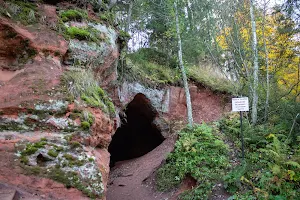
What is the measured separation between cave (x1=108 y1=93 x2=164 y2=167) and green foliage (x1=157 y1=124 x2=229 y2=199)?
3729 mm

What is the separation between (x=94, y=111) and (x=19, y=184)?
2.17m

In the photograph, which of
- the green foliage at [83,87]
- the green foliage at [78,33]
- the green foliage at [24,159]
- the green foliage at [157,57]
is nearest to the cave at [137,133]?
the green foliage at [157,57]

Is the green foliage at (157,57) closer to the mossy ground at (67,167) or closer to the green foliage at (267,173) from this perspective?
the green foliage at (267,173)

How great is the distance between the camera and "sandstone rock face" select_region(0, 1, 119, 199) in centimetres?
366

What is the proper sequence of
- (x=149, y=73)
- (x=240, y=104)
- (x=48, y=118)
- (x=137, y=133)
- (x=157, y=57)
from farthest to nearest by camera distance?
Result: (x=157, y=57), (x=137, y=133), (x=149, y=73), (x=240, y=104), (x=48, y=118)

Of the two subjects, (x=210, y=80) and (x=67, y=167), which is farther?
(x=210, y=80)

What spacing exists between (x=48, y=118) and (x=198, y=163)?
18.7ft

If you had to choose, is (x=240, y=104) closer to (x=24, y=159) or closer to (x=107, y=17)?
(x=107, y=17)

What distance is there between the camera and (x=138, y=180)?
982 centimetres

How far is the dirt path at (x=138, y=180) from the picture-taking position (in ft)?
28.5

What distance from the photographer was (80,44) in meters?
6.33

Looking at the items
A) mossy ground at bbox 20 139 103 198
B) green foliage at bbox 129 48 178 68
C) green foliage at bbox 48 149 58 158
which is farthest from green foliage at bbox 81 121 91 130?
green foliage at bbox 129 48 178 68

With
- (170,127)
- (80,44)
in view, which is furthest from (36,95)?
(170,127)

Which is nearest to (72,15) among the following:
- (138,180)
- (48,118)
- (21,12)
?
(21,12)
